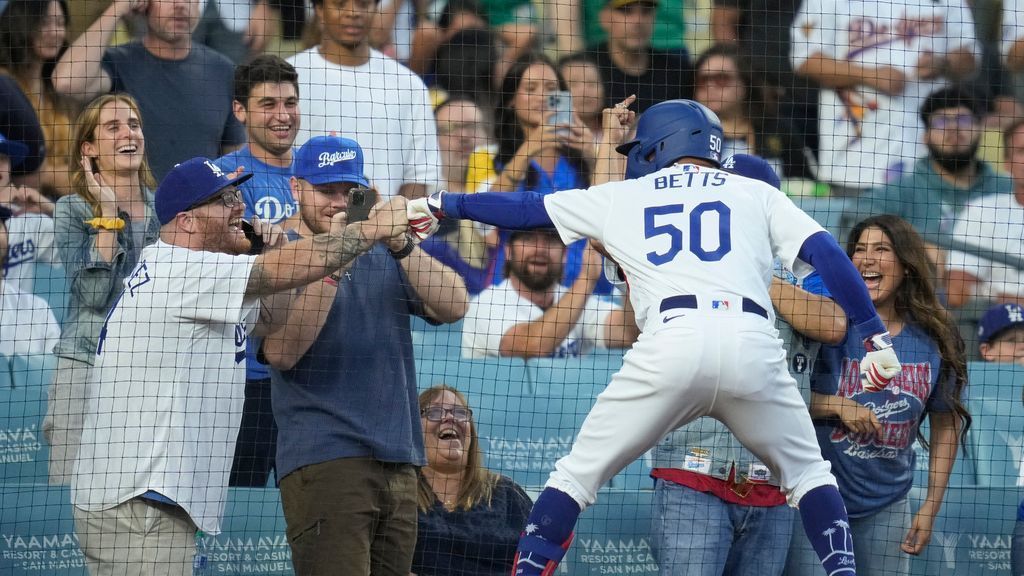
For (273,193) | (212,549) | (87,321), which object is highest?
(273,193)

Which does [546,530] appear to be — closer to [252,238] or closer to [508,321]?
[252,238]

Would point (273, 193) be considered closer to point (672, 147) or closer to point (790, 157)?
point (672, 147)

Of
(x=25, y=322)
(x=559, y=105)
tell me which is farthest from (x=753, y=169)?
(x=25, y=322)

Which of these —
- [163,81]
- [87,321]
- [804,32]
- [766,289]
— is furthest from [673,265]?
[804,32]

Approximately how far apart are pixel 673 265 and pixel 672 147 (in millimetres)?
484

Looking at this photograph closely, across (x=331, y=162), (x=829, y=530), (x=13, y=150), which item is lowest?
(x=829, y=530)

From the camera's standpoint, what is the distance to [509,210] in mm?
4176

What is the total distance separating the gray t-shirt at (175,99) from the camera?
251 inches

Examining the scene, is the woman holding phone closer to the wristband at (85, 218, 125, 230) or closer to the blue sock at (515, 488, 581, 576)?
the wristband at (85, 218, 125, 230)

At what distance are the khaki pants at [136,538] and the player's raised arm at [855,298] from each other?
224 centimetres

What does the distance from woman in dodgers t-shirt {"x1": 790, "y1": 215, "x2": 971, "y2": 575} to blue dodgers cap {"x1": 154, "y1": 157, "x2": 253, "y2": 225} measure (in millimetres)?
2418

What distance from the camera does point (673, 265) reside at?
3951mm

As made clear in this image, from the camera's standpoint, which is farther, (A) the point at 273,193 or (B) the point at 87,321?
(A) the point at 273,193

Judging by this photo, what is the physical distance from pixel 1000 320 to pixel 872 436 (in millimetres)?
1709
